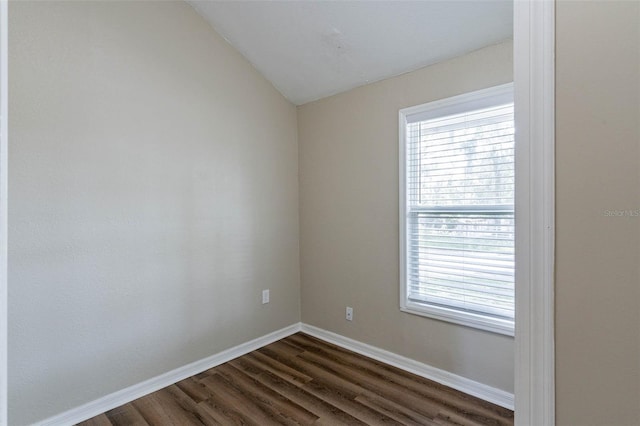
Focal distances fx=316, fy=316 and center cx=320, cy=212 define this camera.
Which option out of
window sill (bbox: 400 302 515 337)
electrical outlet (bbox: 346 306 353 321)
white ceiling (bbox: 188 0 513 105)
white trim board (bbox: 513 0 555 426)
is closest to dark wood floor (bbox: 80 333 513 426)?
electrical outlet (bbox: 346 306 353 321)

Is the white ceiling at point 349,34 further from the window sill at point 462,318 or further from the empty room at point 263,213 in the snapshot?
the window sill at point 462,318

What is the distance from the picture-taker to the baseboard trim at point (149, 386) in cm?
183

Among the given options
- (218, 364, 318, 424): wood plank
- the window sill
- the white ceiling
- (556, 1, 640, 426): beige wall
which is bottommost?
(218, 364, 318, 424): wood plank

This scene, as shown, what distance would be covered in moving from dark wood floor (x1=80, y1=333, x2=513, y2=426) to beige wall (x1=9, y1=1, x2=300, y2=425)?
0.77 feet

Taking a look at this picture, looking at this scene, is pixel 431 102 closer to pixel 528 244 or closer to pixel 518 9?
pixel 518 9

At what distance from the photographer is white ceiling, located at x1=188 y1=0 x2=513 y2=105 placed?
74.2 inches

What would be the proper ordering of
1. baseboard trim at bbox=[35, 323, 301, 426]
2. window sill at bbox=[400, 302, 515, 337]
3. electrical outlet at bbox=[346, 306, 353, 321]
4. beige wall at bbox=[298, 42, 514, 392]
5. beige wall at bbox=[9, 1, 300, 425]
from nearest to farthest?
beige wall at bbox=[9, 1, 300, 425], baseboard trim at bbox=[35, 323, 301, 426], window sill at bbox=[400, 302, 515, 337], beige wall at bbox=[298, 42, 514, 392], electrical outlet at bbox=[346, 306, 353, 321]

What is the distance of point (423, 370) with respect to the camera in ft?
7.59

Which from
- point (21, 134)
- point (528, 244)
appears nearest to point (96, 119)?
point (21, 134)

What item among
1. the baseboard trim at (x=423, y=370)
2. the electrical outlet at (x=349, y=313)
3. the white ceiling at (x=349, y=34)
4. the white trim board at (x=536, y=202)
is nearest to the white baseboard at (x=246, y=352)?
the baseboard trim at (x=423, y=370)

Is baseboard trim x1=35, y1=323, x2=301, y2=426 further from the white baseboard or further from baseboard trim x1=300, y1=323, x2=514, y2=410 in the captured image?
baseboard trim x1=300, y1=323, x2=514, y2=410

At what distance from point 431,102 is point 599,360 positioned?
188 centimetres

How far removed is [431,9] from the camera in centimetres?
188

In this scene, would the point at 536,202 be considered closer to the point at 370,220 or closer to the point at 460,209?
the point at 460,209
